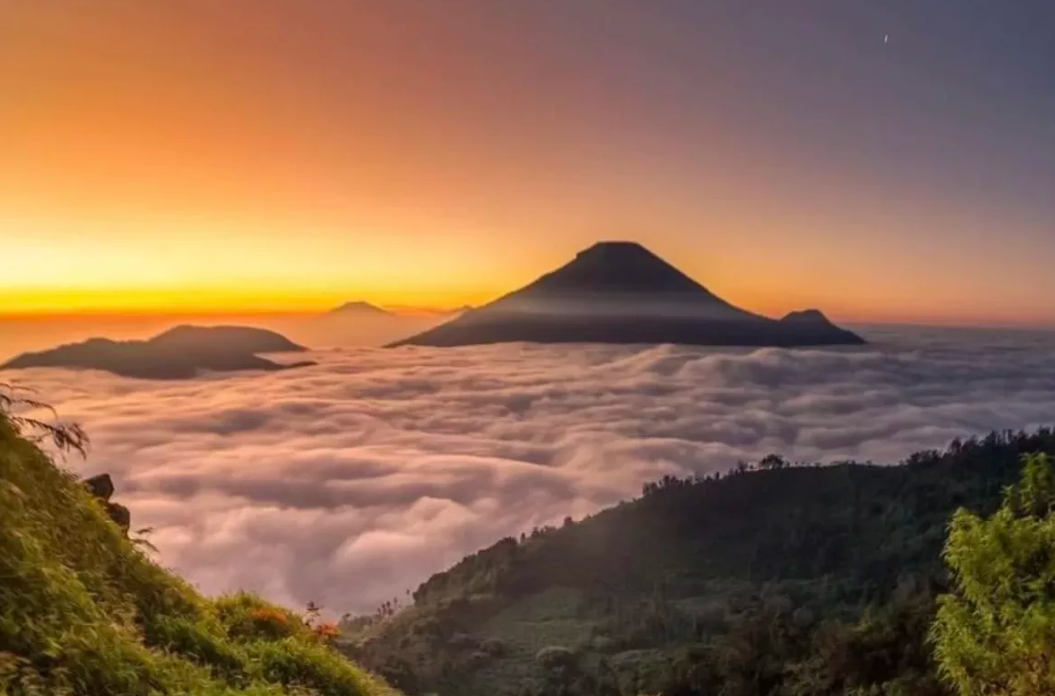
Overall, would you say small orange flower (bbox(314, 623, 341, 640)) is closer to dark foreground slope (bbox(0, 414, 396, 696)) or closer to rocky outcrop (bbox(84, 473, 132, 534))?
dark foreground slope (bbox(0, 414, 396, 696))

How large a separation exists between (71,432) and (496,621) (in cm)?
16004

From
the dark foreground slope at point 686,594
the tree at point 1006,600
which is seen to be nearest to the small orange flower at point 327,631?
the tree at point 1006,600

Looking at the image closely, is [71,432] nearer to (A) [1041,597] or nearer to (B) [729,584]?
(A) [1041,597]

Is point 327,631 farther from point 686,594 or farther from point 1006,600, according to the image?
point 686,594

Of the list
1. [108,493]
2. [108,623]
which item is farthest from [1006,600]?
[108,493]

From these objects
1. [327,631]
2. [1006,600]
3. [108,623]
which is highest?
[108,623]

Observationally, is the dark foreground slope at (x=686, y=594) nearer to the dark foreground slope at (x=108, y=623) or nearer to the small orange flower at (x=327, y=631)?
the small orange flower at (x=327, y=631)

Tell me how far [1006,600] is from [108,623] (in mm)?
10487

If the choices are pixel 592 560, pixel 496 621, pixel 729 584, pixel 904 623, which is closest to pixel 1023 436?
pixel 729 584

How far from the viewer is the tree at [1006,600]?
1004cm

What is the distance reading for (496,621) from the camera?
522ft

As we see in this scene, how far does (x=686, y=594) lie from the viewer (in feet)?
552

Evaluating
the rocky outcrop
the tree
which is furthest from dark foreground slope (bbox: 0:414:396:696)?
the tree

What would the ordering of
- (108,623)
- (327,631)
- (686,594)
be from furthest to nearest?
(686,594) → (327,631) → (108,623)
